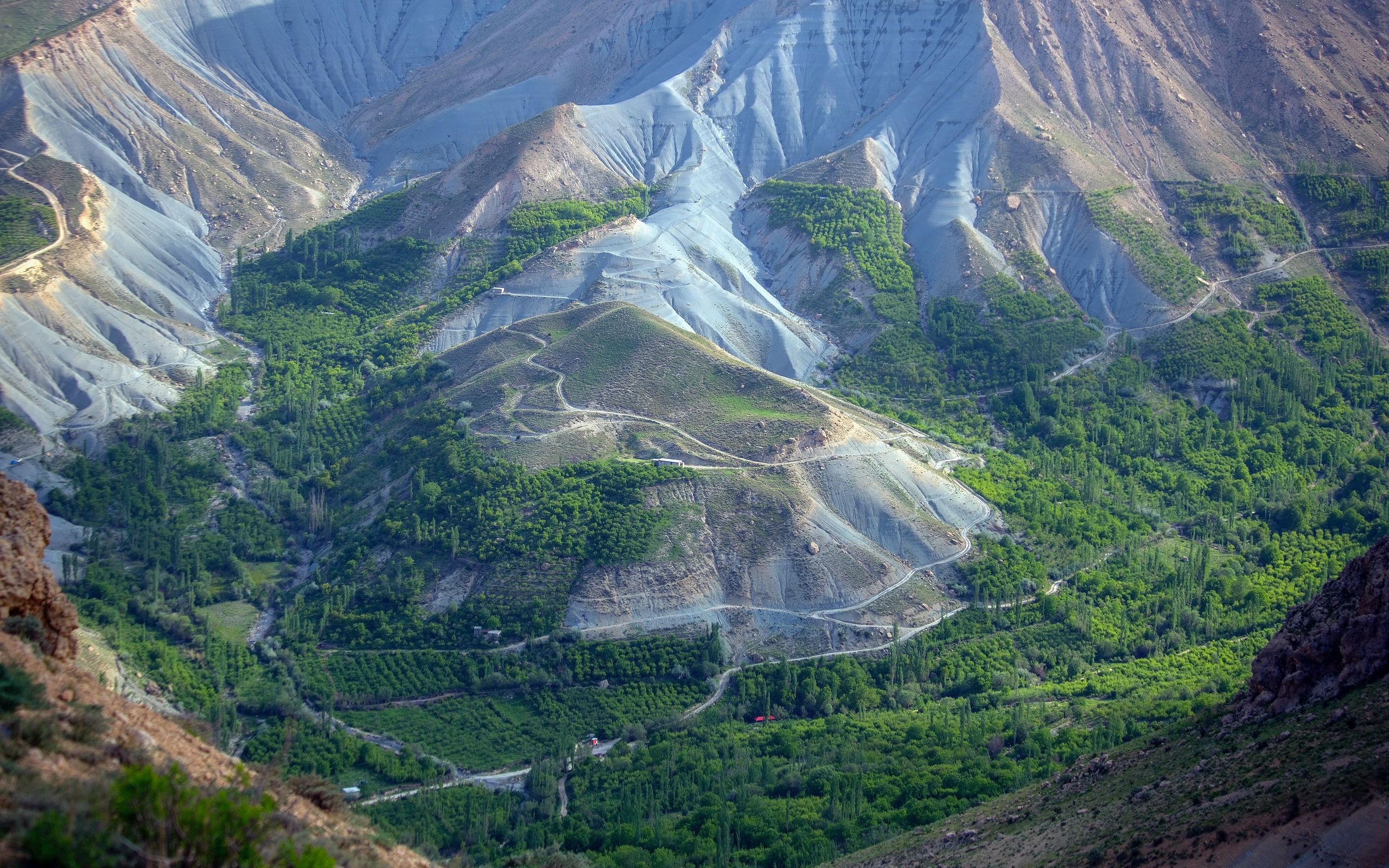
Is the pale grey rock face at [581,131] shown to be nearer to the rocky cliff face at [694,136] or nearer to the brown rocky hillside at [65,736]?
the rocky cliff face at [694,136]

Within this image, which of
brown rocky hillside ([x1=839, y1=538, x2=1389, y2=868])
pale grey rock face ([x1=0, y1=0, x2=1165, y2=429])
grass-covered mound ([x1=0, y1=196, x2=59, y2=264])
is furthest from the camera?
pale grey rock face ([x1=0, y1=0, x2=1165, y2=429])

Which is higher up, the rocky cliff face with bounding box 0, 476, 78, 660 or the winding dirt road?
the winding dirt road

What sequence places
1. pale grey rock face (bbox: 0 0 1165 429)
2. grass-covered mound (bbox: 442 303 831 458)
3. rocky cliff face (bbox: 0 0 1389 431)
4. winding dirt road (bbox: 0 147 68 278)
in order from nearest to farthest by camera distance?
grass-covered mound (bbox: 442 303 831 458), winding dirt road (bbox: 0 147 68 278), pale grey rock face (bbox: 0 0 1165 429), rocky cliff face (bbox: 0 0 1389 431)

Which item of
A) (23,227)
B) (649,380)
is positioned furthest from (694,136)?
(23,227)

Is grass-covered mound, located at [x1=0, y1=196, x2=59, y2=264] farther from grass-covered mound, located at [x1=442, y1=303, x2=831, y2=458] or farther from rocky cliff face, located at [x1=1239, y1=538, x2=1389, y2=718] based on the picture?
rocky cliff face, located at [x1=1239, y1=538, x2=1389, y2=718]

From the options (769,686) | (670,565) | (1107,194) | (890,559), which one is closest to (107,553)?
(670,565)

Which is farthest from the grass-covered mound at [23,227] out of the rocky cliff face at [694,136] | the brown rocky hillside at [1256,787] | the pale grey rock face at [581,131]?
the brown rocky hillside at [1256,787]

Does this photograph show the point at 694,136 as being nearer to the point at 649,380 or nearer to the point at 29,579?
the point at 649,380

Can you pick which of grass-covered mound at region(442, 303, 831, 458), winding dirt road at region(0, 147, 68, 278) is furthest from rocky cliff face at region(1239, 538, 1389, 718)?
winding dirt road at region(0, 147, 68, 278)
